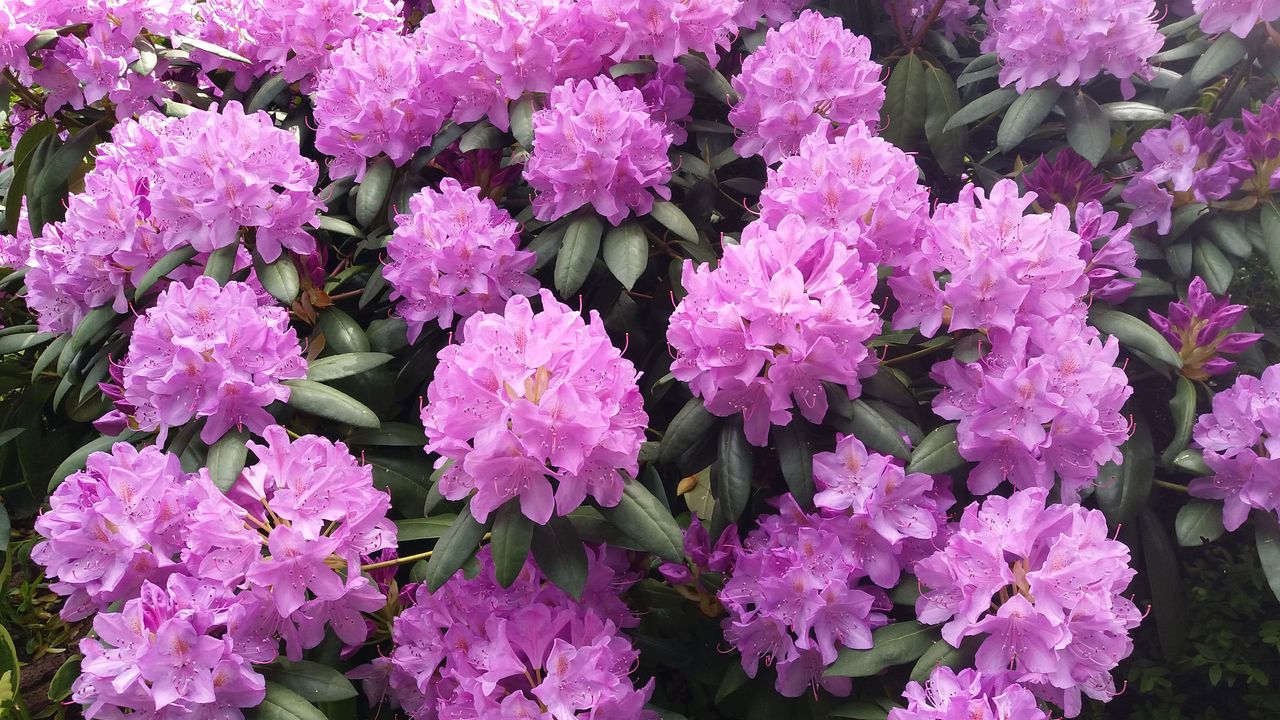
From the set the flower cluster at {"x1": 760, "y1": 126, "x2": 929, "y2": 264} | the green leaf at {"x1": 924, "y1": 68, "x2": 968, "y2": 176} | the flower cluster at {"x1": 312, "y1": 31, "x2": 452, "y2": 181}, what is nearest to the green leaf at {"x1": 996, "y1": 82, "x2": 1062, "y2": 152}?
the green leaf at {"x1": 924, "y1": 68, "x2": 968, "y2": 176}

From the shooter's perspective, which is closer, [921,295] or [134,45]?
[921,295]

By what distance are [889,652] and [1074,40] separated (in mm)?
1085

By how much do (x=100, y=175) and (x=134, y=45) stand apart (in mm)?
421

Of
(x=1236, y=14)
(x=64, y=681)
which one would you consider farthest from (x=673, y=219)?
(x=64, y=681)

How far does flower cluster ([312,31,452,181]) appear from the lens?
172cm

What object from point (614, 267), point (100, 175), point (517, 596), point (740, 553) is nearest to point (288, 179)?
point (100, 175)

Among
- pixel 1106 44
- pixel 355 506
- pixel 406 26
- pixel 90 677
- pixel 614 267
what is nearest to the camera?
pixel 90 677

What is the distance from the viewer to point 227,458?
1.38 meters

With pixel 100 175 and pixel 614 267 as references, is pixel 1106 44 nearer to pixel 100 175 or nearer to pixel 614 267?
pixel 614 267

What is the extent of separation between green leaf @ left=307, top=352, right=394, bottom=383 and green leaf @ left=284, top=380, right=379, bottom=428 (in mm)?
41

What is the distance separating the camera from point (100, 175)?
1.69 metres

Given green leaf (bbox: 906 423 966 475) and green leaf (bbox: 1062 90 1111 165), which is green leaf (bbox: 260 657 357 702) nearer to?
green leaf (bbox: 906 423 966 475)

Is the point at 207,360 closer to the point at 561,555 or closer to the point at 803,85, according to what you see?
the point at 561,555

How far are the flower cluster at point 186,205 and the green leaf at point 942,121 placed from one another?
1.20 metres
